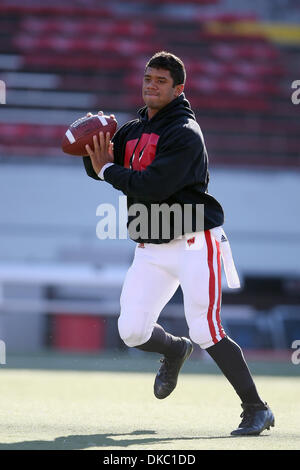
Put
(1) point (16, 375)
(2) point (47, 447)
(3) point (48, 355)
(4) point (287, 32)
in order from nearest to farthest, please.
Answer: (2) point (47, 447) → (1) point (16, 375) → (3) point (48, 355) → (4) point (287, 32)

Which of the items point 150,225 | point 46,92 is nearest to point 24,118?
point 46,92

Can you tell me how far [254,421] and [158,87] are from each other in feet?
5.03

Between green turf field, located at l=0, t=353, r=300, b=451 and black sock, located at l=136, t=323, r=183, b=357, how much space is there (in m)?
0.33

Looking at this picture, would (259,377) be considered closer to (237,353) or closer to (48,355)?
(48,355)

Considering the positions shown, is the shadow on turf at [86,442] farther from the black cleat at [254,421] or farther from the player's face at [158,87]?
the player's face at [158,87]

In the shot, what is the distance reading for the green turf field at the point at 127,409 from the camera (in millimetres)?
3631

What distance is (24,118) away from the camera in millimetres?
14445

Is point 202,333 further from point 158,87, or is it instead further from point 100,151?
point 158,87

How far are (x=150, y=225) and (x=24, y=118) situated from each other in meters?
10.7

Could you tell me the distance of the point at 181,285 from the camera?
409 centimetres

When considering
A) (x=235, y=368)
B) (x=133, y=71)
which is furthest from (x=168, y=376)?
(x=133, y=71)

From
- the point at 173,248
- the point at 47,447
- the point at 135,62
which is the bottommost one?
the point at 47,447

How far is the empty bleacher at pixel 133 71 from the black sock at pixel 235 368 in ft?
32.7

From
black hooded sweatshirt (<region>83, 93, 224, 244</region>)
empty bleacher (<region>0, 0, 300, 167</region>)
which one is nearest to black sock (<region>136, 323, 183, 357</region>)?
black hooded sweatshirt (<region>83, 93, 224, 244</region>)
